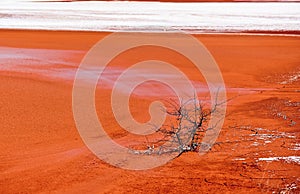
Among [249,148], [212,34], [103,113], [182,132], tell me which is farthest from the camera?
[212,34]

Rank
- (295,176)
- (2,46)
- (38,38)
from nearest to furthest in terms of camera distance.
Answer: (295,176) < (2,46) < (38,38)

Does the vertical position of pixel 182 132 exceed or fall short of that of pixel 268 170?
it exceeds it

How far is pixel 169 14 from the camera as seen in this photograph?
25750 millimetres

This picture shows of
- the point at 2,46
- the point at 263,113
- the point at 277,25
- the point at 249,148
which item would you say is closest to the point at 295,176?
the point at 249,148

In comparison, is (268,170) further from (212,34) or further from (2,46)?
(212,34)

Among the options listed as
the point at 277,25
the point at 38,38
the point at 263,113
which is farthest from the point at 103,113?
the point at 277,25

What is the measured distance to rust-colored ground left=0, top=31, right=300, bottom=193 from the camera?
4.49 meters

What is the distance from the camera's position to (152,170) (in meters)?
4.82

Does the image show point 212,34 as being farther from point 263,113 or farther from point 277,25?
point 263,113

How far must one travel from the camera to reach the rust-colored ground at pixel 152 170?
4488 millimetres

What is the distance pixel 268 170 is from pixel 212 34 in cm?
1431

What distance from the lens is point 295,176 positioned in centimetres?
466

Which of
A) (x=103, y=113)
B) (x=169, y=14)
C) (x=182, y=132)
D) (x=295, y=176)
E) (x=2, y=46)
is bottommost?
(x=295, y=176)

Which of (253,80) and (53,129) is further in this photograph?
(253,80)
